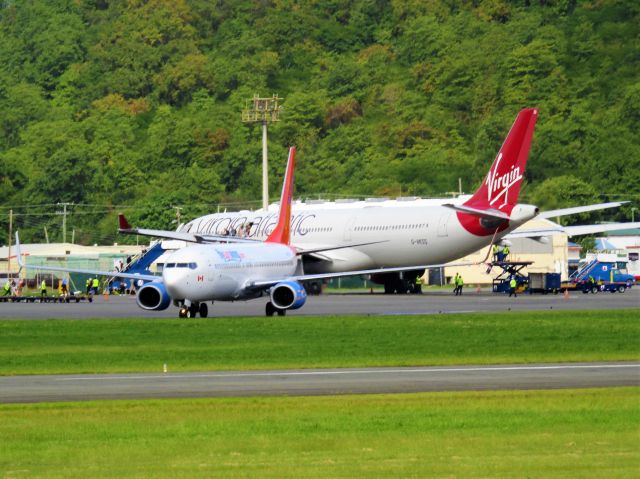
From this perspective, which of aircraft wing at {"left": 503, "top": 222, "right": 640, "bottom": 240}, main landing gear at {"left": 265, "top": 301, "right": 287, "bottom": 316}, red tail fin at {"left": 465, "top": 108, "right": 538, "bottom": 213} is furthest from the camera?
aircraft wing at {"left": 503, "top": 222, "right": 640, "bottom": 240}

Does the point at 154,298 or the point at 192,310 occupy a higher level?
the point at 154,298

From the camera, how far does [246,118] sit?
141m

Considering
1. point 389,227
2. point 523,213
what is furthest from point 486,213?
point 389,227

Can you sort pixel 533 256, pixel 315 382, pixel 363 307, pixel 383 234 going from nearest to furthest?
pixel 315 382 < pixel 363 307 < pixel 383 234 < pixel 533 256

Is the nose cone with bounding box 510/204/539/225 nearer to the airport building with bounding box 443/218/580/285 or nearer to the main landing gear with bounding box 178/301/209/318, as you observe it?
the airport building with bounding box 443/218/580/285

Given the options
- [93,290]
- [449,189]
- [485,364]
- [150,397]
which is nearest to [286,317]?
[485,364]

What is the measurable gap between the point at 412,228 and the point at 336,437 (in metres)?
58.8

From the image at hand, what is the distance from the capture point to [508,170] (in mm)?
77312

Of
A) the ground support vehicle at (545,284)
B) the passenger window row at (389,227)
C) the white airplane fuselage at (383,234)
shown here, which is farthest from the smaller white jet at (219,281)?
the ground support vehicle at (545,284)

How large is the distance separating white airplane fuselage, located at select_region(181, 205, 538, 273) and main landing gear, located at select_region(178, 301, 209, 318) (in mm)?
20777

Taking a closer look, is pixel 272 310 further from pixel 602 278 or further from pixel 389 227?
pixel 602 278

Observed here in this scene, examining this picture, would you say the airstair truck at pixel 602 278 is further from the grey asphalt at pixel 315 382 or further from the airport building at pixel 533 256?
the grey asphalt at pixel 315 382

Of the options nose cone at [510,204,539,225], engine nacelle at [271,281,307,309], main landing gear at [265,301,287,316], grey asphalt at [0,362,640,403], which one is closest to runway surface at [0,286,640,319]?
main landing gear at [265,301,287,316]

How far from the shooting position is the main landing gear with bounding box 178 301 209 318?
55.5 metres
